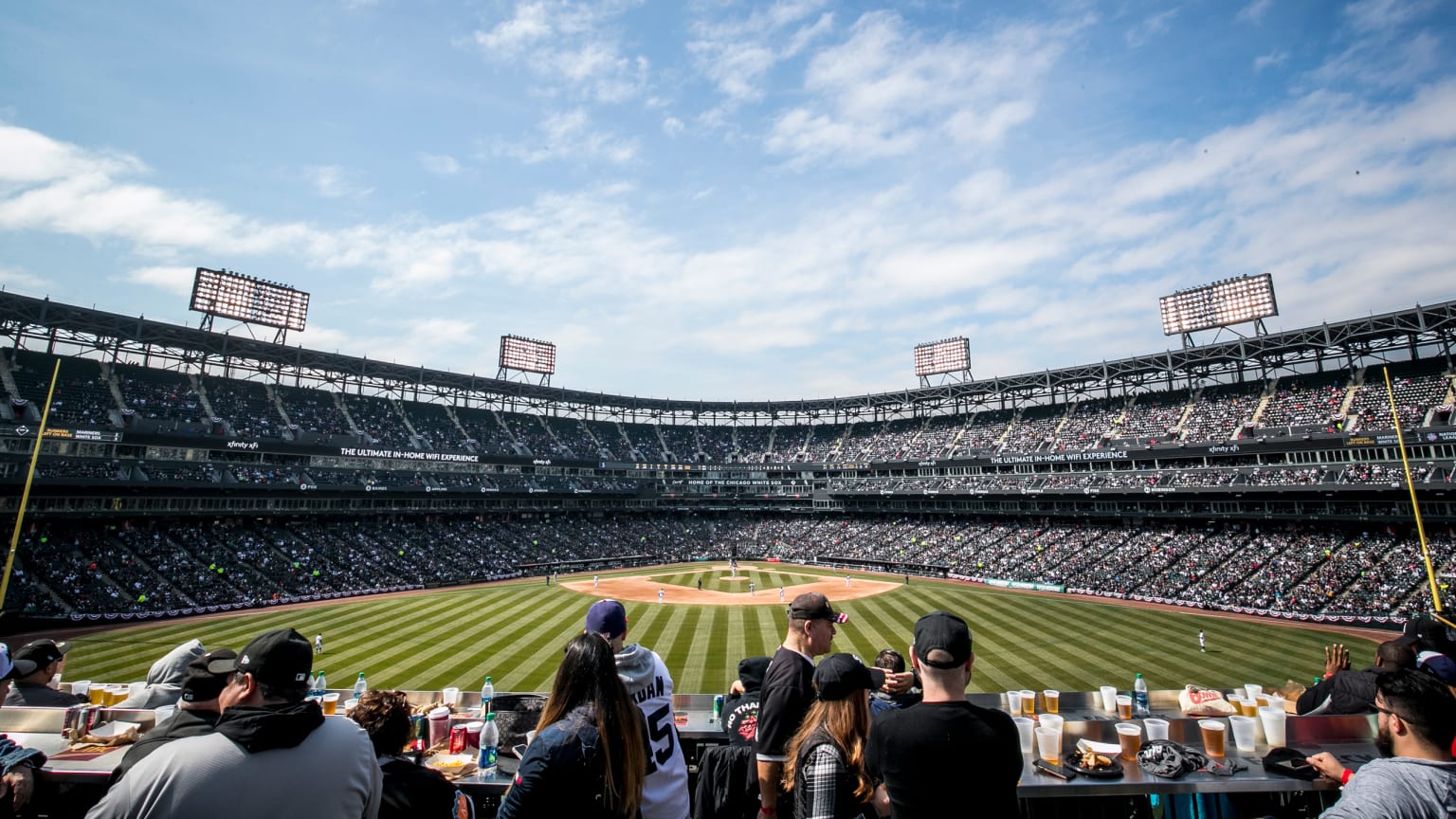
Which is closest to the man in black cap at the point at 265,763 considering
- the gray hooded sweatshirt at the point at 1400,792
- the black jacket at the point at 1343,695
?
the gray hooded sweatshirt at the point at 1400,792

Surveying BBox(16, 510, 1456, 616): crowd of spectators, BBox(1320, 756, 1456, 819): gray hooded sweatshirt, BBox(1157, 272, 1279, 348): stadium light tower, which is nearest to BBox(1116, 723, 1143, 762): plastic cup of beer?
BBox(1320, 756, 1456, 819): gray hooded sweatshirt

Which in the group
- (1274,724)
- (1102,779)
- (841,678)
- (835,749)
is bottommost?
(1102,779)

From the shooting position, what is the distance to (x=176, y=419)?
153ft

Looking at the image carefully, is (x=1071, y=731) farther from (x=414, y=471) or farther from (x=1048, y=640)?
(x=414, y=471)

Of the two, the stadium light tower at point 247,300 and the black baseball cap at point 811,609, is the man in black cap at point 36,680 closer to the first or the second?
the black baseball cap at point 811,609

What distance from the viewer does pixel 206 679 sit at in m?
3.92

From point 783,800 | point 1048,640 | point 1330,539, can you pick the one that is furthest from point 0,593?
point 1330,539

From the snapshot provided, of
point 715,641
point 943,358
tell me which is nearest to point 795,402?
point 943,358

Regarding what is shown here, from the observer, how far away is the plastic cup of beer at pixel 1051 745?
5367 millimetres

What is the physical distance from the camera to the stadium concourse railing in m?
5.01

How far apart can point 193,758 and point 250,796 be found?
0.30 meters

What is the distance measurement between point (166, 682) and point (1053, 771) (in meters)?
9.60

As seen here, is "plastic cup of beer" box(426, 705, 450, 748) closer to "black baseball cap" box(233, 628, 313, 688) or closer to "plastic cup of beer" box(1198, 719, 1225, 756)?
"black baseball cap" box(233, 628, 313, 688)

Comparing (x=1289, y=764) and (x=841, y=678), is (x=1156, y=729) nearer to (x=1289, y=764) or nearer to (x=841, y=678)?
(x=1289, y=764)
